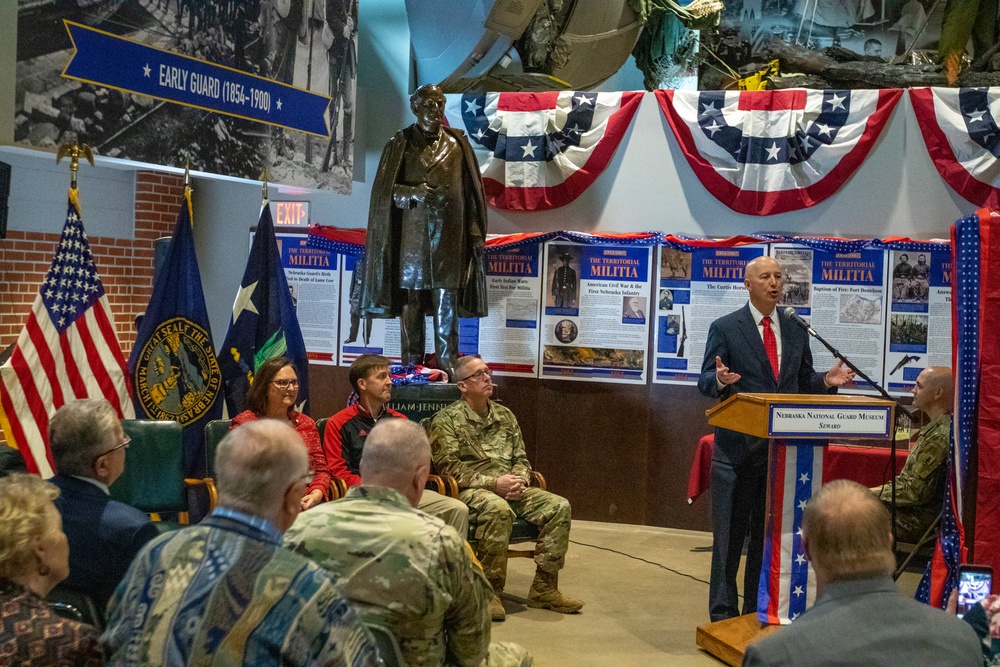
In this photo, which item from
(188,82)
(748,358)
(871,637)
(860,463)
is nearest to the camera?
(871,637)

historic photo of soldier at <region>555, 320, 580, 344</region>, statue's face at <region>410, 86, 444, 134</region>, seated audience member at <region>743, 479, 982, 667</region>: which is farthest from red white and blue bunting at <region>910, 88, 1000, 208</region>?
seated audience member at <region>743, 479, 982, 667</region>

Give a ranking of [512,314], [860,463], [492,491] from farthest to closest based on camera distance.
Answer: [512,314] < [860,463] < [492,491]

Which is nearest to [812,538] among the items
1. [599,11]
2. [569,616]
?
[569,616]

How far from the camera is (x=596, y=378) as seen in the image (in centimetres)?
693

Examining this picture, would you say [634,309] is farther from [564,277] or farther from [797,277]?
[797,277]

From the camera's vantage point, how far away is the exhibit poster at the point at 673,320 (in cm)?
677

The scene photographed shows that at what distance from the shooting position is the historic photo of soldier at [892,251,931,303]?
6.41 metres

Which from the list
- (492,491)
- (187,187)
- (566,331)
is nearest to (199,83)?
(187,187)

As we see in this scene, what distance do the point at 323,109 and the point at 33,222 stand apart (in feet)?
7.13

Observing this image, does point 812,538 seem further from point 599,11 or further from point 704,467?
point 599,11

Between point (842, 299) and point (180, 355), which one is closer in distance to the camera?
point (180, 355)

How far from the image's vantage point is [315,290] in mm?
7453

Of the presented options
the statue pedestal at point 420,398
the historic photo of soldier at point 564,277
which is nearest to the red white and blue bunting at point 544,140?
the historic photo of soldier at point 564,277

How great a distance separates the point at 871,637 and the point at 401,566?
3.33 ft
